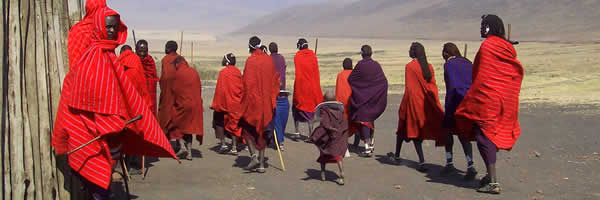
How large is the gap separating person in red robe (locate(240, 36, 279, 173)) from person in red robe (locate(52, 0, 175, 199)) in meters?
2.88

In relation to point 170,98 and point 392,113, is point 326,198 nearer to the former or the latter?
point 170,98

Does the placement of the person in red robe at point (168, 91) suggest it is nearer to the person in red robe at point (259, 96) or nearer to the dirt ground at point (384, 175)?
the dirt ground at point (384, 175)

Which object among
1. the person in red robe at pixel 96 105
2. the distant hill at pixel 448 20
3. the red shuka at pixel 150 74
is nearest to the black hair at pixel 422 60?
the red shuka at pixel 150 74

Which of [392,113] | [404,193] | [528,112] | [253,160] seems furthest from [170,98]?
[528,112]

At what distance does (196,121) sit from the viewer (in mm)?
9992

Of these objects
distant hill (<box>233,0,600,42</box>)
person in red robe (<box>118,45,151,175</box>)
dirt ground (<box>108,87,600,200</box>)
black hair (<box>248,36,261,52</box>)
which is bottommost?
dirt ground (<box>108,87,600,200</box>)

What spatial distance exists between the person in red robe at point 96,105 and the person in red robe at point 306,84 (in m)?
6.28

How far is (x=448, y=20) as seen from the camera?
12862 cm

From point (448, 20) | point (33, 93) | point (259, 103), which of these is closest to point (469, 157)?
point (259, 103)

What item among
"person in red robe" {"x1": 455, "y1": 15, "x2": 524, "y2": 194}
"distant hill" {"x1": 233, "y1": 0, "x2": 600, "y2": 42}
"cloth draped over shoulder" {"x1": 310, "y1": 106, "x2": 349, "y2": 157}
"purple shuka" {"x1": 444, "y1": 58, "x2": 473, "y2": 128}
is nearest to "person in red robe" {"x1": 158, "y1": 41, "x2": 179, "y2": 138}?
"cloth draped over shoulder" {"x1": 310, "y1": 106, "x2": 349, "y2": 157}

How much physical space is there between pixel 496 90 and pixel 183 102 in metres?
4.38

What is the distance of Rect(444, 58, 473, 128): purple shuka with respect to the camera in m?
8.29

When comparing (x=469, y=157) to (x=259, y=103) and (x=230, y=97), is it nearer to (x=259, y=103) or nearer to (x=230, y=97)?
(x=259, y=103)

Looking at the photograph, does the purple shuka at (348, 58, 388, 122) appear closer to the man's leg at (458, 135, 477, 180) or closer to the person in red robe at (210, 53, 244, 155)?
the person in red robe at (210, 53, 244, 155)
